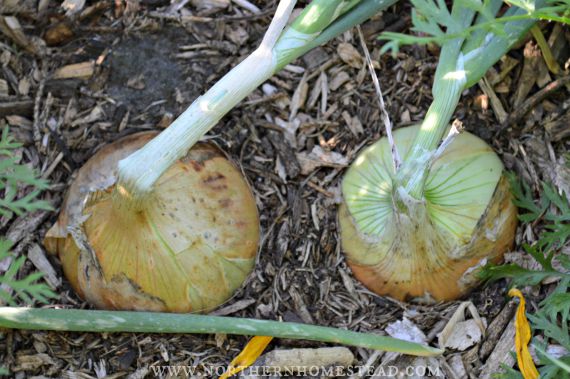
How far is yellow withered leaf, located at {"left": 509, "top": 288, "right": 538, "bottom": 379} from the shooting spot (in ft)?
5.94

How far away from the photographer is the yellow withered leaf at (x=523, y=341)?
5.94 feet

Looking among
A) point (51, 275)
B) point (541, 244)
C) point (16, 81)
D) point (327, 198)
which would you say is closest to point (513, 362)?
point (541, 244)

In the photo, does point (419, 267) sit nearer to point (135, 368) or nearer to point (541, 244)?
point (541, 244)

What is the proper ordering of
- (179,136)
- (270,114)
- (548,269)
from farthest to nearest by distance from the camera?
1. (270,114)
2. (548,269)
3. (179,136)

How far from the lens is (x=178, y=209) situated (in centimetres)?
190

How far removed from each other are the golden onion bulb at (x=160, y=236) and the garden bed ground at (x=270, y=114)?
10cm

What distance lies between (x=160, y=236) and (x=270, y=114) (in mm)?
576

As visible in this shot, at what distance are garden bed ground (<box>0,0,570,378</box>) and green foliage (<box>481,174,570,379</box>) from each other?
66 mm

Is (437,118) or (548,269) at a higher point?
(437,118)

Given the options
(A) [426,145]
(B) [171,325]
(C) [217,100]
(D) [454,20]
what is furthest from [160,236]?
(D) [454,20]

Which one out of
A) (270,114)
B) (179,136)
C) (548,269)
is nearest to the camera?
(179,136)

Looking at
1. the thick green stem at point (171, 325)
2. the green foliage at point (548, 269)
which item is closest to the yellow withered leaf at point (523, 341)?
the green foliage at point (548, 269)

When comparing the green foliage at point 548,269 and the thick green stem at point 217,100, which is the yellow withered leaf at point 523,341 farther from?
the thick green stem at point 217,100

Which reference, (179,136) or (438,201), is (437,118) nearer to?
(438,201)
